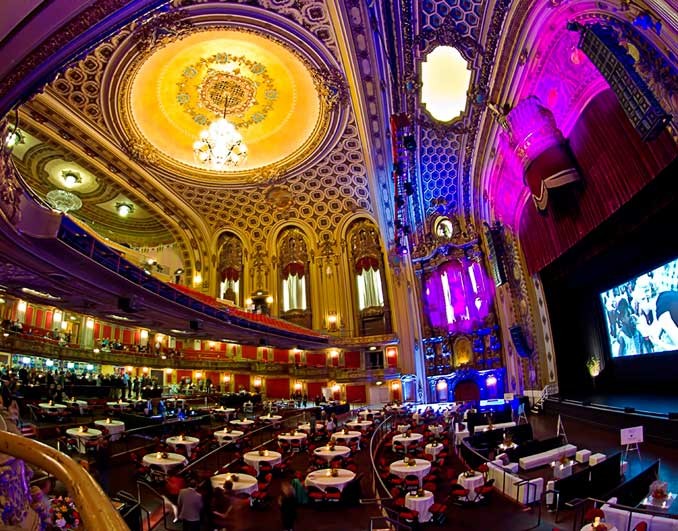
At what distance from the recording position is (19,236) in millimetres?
7359

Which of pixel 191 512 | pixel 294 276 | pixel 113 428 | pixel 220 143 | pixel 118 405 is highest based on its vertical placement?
pixel 220 143

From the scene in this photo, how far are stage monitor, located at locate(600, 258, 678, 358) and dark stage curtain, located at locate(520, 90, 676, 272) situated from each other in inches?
97.9

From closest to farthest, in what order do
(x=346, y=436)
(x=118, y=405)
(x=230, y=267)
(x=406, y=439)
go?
(x=406, y=439), (x=346, y=436), (x=118, y=405), (x=230, y=267)

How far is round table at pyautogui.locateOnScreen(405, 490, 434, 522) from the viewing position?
22.8 feet

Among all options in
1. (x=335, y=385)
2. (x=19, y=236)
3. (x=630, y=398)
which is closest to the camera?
(x=19, y=236)

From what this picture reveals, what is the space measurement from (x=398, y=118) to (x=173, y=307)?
9.77 metres

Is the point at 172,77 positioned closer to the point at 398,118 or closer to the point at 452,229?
the point at 398,118

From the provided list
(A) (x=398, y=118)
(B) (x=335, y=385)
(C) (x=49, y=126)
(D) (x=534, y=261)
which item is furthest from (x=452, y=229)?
(C) (x=49, y=126)

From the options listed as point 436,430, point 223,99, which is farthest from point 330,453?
point 223,99

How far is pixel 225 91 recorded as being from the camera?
63.5 ft

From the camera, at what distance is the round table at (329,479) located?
8.05 m

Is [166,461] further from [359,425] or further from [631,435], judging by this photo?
[631,435]

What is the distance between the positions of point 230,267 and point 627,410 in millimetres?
23083

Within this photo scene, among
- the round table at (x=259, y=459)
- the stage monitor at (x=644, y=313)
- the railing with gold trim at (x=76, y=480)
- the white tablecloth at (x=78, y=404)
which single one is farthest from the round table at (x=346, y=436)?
the railing with gold trim at (x=76, y=480)
